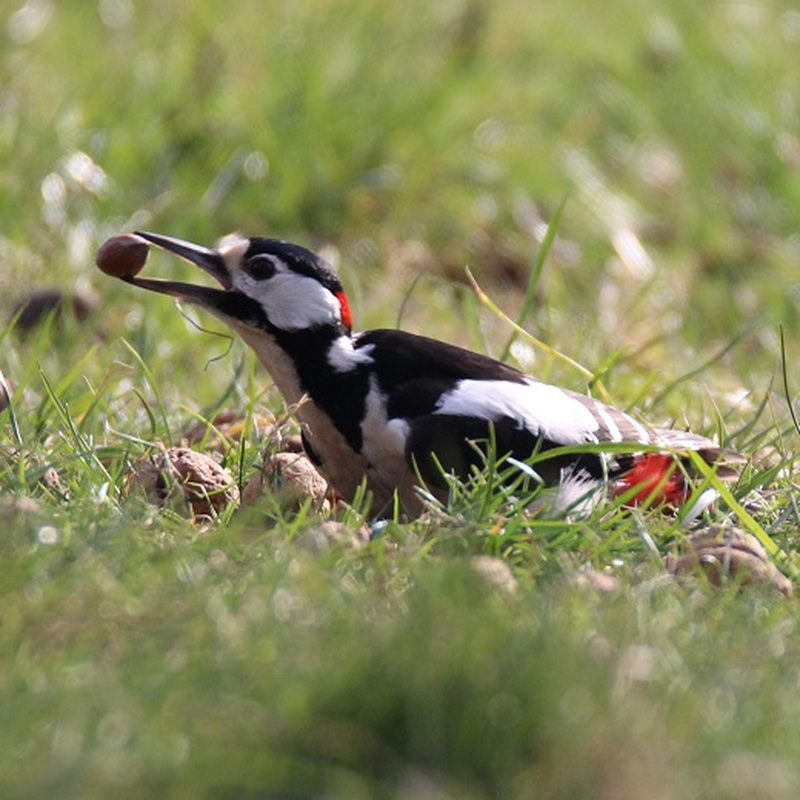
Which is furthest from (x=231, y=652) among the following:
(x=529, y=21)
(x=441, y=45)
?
(x=529, y=21)

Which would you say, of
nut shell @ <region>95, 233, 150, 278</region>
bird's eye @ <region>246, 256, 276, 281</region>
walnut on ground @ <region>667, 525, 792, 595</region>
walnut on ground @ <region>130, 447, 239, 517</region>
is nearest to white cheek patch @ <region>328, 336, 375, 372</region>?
bird's eye @ <region>246, 256, 276, 281</region>

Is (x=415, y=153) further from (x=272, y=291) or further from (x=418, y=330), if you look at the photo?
(x=272, y=291)

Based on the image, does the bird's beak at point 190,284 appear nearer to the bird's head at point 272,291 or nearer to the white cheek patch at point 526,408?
the bird's head at point 272,291

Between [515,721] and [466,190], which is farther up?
[515,721]

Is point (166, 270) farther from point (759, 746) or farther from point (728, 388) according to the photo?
point (759, 746)

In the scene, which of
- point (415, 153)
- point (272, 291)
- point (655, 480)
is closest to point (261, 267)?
point (272, 291)

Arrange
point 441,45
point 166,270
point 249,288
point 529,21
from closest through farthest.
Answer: point 249,288 → point 166,270 → point 441,45 → point 529,21

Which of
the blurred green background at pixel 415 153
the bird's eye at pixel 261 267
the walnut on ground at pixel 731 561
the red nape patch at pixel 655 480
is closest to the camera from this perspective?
the walnut on ground at pixel 731 561

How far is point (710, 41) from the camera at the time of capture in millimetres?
8352

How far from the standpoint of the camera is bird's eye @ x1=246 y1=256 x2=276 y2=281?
13.1 feet

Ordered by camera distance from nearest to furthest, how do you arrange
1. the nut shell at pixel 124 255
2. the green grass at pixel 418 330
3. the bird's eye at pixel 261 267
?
the green grass at pixel 418 330, the bird's eye at pixel 261 267, the nut shell at pixel 124 255

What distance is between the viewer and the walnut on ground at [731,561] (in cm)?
335

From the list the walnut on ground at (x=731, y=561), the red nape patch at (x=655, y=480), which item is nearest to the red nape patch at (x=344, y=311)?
the red nape patch at (x=655, y=480)

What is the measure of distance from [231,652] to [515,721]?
482mm
